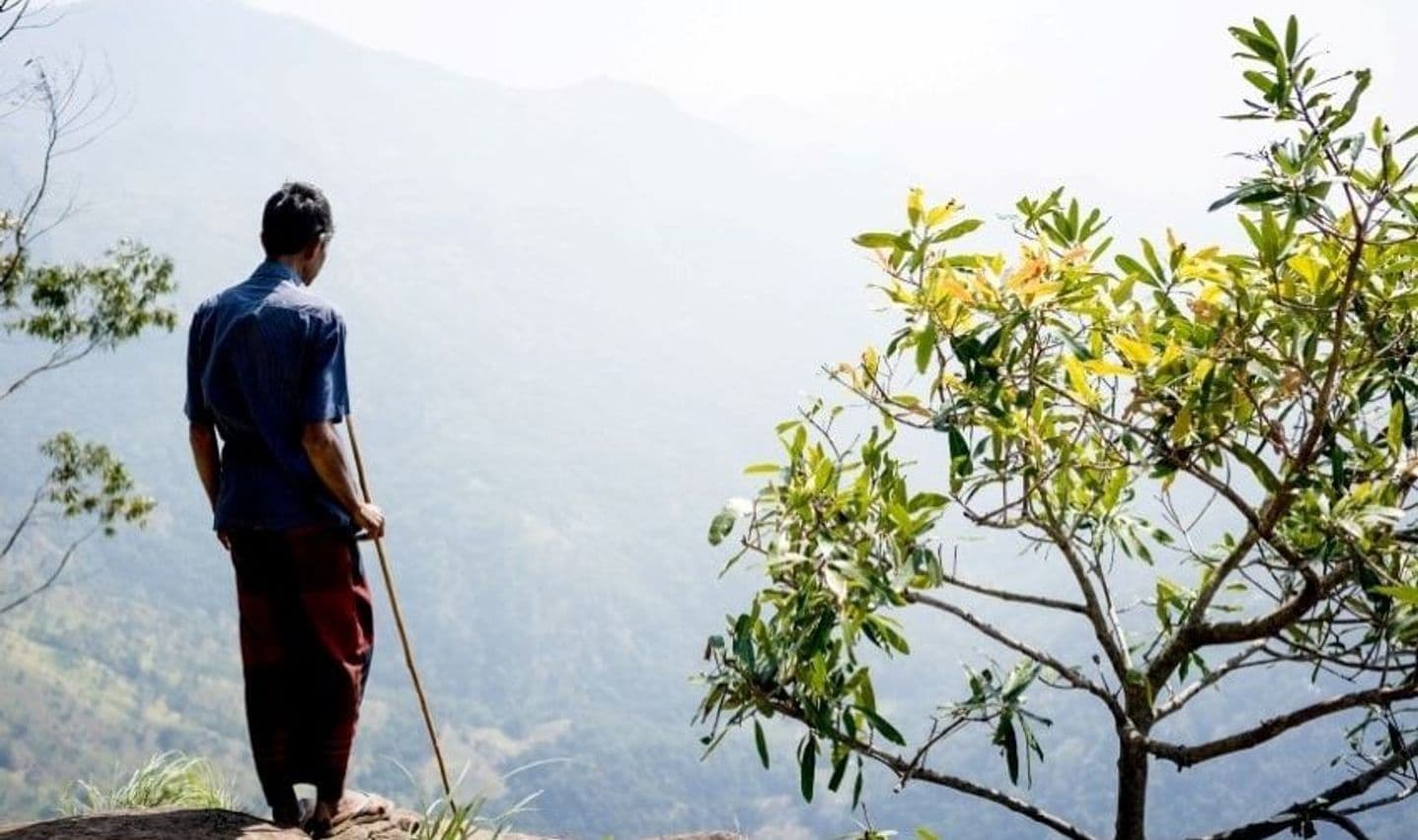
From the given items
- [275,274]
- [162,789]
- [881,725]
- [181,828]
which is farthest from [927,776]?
[162,789]

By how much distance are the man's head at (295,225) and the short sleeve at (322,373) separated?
18 centimetres

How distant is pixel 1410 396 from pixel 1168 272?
62cm

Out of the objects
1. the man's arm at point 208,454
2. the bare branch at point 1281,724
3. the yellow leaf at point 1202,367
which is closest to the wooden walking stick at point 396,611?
the man's arm at point 208,454

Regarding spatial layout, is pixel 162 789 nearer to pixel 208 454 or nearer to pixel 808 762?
pixel 208 454

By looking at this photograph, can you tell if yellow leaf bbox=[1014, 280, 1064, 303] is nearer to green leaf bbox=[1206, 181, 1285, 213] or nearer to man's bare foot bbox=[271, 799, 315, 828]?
green leaf bbox=[1206, 181, 1285, 213]

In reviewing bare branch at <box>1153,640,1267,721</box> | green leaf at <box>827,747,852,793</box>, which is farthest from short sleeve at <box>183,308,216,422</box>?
bare branch at <box>1153,640,1267,721</box>

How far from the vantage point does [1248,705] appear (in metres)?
115

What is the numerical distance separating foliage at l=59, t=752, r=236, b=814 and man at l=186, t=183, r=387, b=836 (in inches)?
51.5

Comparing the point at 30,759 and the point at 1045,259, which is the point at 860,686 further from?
the point at 30,759

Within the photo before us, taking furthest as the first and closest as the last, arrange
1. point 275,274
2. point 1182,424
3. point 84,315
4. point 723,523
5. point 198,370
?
point 84,315 → point 198,370 → point 275,274 → point 723,523 → point 1182,424

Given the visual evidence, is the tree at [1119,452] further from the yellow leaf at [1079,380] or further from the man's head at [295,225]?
the man's head at [295,225]

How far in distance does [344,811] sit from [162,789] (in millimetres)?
1526

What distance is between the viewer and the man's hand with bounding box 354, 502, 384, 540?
3.17 meters

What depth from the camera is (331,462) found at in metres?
3.14
